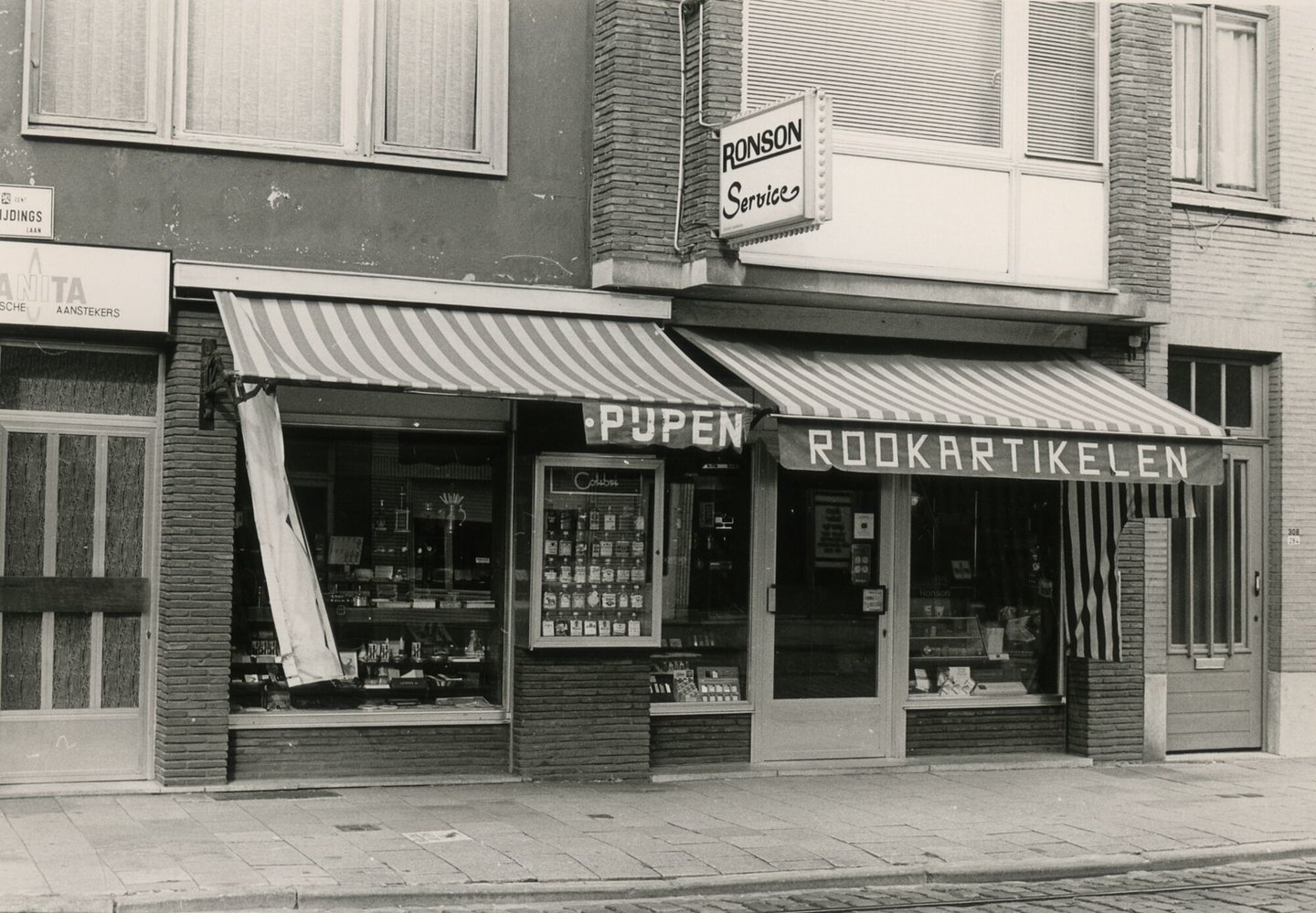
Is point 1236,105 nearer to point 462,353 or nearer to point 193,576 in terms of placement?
point 462,353

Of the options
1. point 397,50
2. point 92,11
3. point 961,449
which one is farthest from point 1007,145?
point 92,11

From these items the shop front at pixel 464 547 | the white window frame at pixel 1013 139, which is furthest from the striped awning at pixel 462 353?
the white window frame at pixel 1013 139

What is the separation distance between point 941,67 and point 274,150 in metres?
5.41

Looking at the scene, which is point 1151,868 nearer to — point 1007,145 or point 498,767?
point 498,767

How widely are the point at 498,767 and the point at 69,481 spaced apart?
3781 millimetres

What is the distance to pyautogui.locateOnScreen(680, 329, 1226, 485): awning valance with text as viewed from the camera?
11.4m

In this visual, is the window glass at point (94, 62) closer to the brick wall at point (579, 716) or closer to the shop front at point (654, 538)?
the shop front at point (654, 538)

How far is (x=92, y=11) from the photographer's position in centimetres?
1132

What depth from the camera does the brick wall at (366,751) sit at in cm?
1157

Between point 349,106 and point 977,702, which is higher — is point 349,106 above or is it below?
above

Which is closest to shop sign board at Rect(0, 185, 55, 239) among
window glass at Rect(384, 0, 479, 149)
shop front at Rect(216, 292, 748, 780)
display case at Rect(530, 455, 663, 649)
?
shop front at Rect(216, 292, 748, 780)

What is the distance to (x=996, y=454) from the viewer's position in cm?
1178

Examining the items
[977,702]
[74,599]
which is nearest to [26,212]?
[74,599]

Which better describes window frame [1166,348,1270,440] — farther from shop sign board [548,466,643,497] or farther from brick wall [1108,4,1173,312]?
shop sign board [548,466,643,497]
